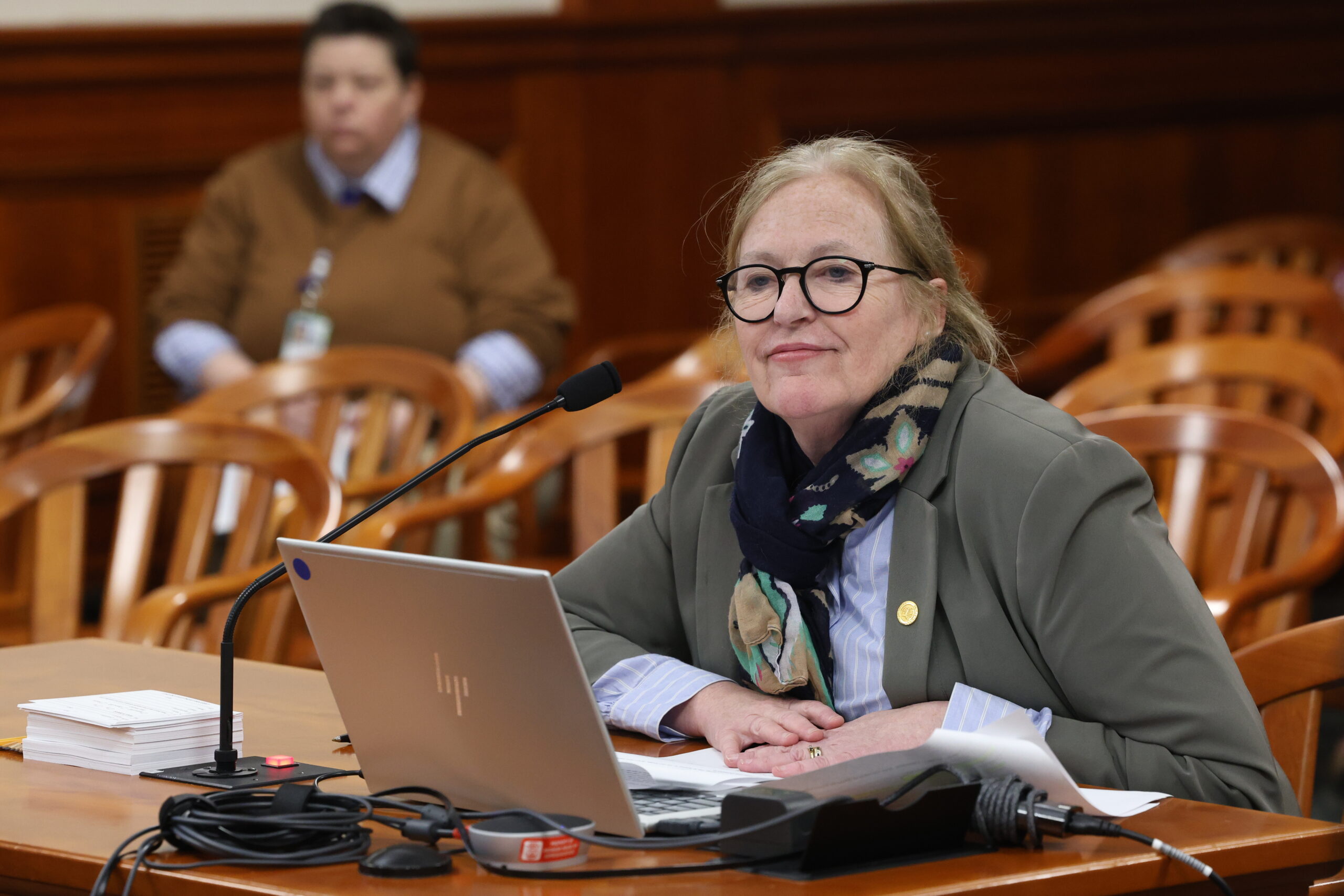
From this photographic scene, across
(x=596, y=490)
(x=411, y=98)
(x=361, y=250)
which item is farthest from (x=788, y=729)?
(x=411, y=98)

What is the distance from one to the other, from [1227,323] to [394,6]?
2430mm

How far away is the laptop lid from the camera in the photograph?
130 centimetres

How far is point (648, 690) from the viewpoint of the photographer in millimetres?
1820

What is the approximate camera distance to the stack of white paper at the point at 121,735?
1.65m

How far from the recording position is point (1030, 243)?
19.2ft

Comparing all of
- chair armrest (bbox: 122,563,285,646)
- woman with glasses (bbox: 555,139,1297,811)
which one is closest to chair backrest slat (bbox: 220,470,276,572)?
chair armrest (bbox: 122,563,285,646)

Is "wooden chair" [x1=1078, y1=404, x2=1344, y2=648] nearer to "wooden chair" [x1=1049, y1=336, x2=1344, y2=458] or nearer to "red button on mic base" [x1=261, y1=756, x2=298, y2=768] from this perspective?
"wooden chair" [x1=1049, y1=336, x2=1344, y2=458]

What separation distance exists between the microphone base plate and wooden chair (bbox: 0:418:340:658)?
0.99 meters

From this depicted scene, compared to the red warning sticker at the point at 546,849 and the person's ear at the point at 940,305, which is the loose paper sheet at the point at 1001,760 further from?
the person's ear at the point at 940,305

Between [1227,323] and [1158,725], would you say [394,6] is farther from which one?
[1158,725]

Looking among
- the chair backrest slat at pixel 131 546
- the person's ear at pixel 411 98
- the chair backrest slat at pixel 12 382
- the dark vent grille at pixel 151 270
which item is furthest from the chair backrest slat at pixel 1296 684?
the dark vent grille at pixel 151 270

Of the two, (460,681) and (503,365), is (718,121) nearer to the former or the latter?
(503,365)

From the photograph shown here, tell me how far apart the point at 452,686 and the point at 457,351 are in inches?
115

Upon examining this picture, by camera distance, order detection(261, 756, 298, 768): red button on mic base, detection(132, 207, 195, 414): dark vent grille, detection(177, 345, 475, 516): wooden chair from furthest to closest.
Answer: detection(132, 207, 195, 414): dark vent grille < detection(177, 345, 475, 516): wooden chair < detection(261, 756, 298, 768): red button on mic base
